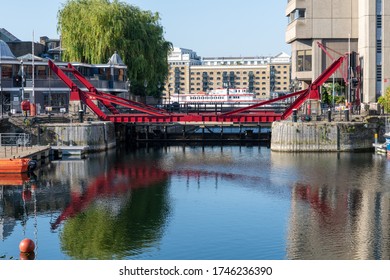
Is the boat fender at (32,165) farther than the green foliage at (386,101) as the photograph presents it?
No

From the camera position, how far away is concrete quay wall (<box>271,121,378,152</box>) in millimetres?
82875

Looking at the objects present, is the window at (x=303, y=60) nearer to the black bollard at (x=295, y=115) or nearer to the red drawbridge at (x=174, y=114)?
the red drawbridge at (x=174, y=114)

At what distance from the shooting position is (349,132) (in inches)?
3302

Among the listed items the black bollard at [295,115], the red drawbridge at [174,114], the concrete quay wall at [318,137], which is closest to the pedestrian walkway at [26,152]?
the red drawbridge at [174,114]

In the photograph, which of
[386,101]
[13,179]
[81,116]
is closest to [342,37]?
[386,101]

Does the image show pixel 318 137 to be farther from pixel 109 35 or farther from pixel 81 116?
pixel 109 35

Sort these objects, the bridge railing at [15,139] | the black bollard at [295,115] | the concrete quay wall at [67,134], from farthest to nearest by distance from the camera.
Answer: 1. the black bollard at [295,115]
2. the concrete quay wall at [67,134]
3. the bridge railing at [15,139]

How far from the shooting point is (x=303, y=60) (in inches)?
4567

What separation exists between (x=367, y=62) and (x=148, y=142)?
2933 cm

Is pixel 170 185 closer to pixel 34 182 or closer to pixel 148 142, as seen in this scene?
pixel 34 182

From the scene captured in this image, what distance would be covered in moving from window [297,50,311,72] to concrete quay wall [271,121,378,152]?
32.0m

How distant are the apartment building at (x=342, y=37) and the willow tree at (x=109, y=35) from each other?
66.6 feet

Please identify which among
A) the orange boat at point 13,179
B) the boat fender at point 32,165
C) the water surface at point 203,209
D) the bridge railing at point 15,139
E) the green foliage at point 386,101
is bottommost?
the water surface at point 203,209

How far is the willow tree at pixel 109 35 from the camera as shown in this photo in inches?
4365
